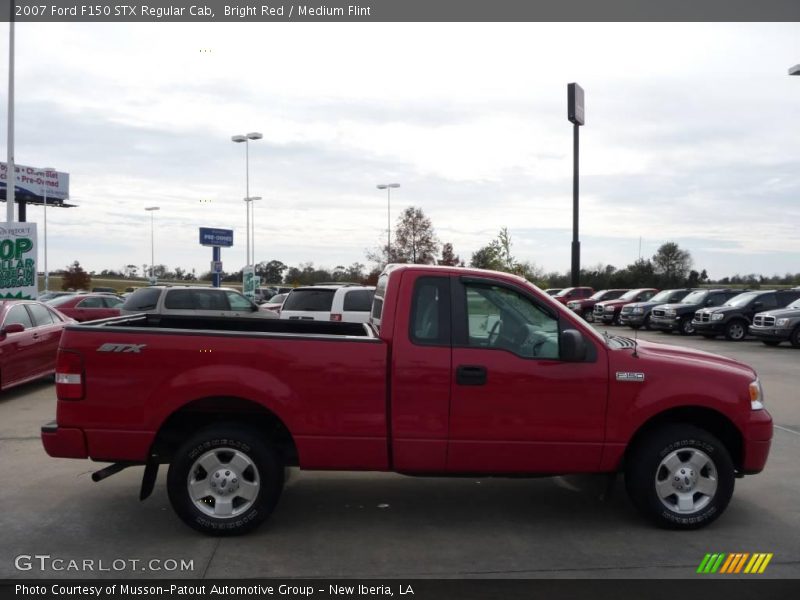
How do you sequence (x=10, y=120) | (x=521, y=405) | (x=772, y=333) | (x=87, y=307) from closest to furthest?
(x=521, y=405), (x=10, y=120), (x=772, y=333), (x=87, y=307)

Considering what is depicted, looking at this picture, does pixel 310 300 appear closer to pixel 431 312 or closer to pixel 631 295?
pixel 431 312

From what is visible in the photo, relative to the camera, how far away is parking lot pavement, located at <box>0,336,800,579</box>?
4.68 m

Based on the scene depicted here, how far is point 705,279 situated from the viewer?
211ft

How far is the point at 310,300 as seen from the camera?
15117 millimetres

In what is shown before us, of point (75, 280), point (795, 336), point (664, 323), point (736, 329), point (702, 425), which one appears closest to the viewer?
point (702, 425)

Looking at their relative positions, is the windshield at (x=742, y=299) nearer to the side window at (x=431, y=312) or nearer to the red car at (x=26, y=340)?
the red car at (x=26, y=340)

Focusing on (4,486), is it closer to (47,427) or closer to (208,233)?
(47,427)

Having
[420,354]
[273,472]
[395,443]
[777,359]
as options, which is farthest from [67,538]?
[777,359]

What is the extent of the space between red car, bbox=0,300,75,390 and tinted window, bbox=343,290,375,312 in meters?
5.23

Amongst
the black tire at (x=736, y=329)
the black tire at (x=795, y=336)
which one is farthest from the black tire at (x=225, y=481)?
the black tire at (x=736, y=329)

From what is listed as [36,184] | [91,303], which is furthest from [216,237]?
[36,184]

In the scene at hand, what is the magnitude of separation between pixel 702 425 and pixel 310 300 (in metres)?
10.4

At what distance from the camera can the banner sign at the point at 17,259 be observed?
18062 millimetres

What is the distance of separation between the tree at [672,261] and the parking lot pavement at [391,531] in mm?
56598
